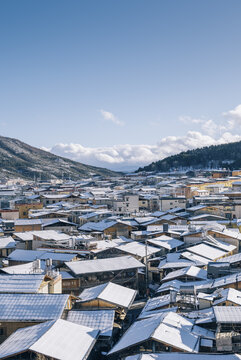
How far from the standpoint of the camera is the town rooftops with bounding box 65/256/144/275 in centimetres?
2507

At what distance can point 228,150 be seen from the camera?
159 metres

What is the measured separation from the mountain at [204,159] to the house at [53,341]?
139053 millimetres

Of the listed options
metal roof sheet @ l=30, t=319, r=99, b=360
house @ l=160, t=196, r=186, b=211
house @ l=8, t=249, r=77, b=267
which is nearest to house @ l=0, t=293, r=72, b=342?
metal roof sheet @ l=30, t=319, r=99, b=360

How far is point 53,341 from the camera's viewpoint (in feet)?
47.3

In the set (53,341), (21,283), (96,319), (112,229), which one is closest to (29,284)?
(21,283)

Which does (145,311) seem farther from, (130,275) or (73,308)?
(130,275)

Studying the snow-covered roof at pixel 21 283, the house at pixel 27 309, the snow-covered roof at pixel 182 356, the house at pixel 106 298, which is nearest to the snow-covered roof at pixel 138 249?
the house at pixel 106 298

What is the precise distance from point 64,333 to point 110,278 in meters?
10.4

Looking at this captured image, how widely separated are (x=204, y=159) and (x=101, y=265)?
13786 cm

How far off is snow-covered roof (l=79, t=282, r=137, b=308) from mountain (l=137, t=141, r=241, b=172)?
13271 centimetres

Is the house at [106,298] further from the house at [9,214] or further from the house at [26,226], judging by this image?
the house at [9,214]

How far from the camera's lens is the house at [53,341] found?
1376 centimetres

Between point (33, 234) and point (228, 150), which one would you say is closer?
point (33, 234)

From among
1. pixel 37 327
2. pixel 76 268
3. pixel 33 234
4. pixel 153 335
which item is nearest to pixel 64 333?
pixel 37 327
